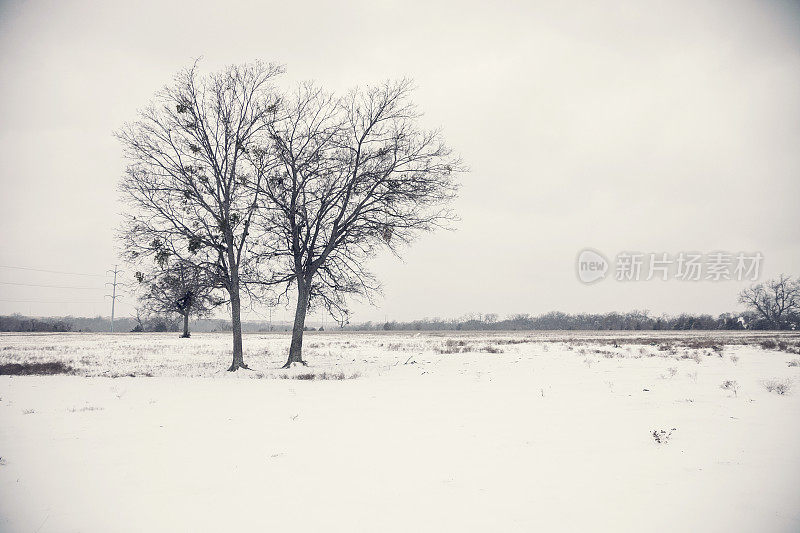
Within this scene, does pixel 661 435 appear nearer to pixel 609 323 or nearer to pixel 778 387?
pixel 778 387

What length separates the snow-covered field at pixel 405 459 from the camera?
3740mm

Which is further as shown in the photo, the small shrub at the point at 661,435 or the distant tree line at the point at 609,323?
the distant tree line at the point at 609,323

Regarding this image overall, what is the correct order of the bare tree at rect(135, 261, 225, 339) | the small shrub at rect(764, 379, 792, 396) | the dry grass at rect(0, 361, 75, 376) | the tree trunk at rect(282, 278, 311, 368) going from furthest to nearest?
the tree trunk at rect(282, 278, 311, 368) < the bare tree at rect(135, 261, 225, 339) < the dry grass at rect(0, 361, 75, 376) < the small shrub at rect(764, 379, 792, 396)

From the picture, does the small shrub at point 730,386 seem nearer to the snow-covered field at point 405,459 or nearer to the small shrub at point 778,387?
the snow-covered field at point 405,459

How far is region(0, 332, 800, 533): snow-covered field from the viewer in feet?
12.3

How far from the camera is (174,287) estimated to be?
605 inches

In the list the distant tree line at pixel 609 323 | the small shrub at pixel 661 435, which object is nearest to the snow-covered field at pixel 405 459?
the small shrub at pixel 661 435

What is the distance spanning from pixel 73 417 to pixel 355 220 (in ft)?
38.0

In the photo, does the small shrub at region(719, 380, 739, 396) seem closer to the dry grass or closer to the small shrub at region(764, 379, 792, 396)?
the small shrub at region(764, 379, 792, 396)

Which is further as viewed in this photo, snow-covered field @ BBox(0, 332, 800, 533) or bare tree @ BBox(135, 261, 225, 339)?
bare tree @ BBox(135, 261, 225, 339)

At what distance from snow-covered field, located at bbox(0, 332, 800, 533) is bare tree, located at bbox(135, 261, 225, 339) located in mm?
5932

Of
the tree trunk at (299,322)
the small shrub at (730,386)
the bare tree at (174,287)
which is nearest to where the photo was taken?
the small shrub at (730,386)

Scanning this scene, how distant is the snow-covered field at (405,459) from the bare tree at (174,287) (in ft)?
19.5

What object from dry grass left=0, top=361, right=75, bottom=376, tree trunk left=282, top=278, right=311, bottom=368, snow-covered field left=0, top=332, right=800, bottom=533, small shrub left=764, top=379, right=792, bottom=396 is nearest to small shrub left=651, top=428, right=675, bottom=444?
snow-covered field left=0, top=332, right=800, bottom=533
